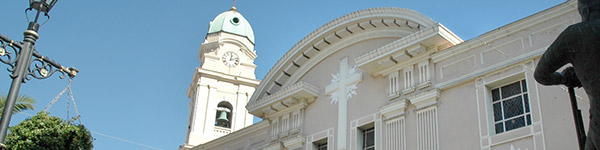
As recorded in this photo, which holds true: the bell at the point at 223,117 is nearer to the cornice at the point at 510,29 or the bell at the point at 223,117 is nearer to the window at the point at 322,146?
the window at the point at 322,146

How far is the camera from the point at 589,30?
5.87 metres

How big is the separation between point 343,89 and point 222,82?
13.3 m

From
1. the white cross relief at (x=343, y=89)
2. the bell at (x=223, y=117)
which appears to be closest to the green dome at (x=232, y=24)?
the bell at (x=223, y=117)

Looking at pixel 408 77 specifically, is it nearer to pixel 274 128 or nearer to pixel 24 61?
pixel 274 128

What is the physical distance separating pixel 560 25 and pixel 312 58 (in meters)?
7.88

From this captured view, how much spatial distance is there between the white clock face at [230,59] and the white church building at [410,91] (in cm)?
899

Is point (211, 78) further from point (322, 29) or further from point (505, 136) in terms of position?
point (505, 136)

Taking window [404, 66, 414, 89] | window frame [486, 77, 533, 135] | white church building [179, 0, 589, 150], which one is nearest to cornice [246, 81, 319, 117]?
white church building [179, 0, 589, 150]

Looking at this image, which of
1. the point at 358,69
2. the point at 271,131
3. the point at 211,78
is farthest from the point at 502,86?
the point at 211,78

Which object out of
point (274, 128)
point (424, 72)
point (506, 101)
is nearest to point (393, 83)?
point (424, 72)

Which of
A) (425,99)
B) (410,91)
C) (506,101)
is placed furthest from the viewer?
(410,91)

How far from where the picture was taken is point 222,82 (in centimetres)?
3075

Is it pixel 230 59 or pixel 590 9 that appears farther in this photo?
pixel 230 59

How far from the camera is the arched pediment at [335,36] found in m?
17.0
